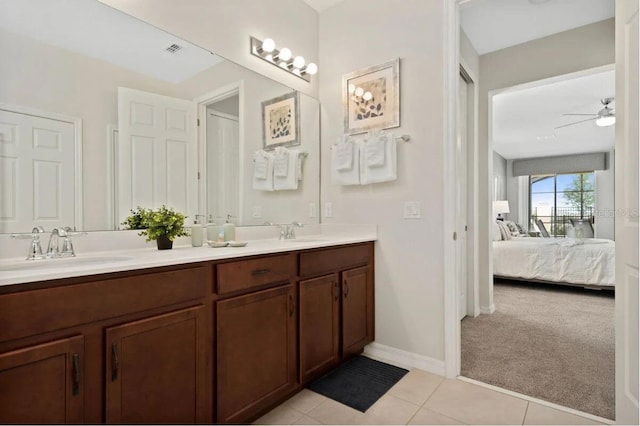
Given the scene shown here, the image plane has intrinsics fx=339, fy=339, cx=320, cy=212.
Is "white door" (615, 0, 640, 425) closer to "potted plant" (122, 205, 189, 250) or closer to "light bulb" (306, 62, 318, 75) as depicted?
"light bulb" (306, 62, 318, 75)

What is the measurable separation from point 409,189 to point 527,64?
2.24 m

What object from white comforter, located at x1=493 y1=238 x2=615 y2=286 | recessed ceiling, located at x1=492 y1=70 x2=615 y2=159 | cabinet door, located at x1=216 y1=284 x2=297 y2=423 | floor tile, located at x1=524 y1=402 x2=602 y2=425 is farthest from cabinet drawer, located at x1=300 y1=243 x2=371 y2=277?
white comforter, located at x1=493 y1=238 x2=615 y2=286

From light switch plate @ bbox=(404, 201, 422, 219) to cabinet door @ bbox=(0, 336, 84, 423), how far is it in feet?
6.23

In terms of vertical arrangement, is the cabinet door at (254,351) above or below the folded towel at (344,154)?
below

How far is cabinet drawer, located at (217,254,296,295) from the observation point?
148 cm

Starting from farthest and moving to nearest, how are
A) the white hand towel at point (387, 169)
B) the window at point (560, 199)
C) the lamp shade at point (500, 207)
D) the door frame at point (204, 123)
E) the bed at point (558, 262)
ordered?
the window at point (560, 199), the lamp shade at point (500, 207), the bed at point (558, 262), the white hand towel at point (387, 169), the door frame at point (204, 123)

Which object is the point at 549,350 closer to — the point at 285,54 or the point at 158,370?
the point at 158,370

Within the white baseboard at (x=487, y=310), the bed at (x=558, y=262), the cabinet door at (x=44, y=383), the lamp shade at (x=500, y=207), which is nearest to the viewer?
the cabinet door at (x=44, y=383)

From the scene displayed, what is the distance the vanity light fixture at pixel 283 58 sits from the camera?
239cm

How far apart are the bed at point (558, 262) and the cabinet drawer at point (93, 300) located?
15.2 ft

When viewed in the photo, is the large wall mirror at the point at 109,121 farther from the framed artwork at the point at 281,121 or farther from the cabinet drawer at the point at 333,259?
the cabinet drawer at the point at 333,259

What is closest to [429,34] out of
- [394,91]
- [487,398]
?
[394,91]

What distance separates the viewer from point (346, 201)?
267 cm

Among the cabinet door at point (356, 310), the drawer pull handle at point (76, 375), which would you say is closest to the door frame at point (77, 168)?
the drawer pull handle at point (76, 375)
